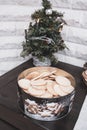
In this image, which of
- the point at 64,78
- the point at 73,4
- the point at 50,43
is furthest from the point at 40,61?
the point at 73,4

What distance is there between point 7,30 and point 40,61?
0.30 metres

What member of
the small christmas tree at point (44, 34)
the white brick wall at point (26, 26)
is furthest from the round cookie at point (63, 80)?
the white brick wall at point (26, 26)

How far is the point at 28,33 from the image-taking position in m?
0.87

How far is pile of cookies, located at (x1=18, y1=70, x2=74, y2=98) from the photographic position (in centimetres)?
59

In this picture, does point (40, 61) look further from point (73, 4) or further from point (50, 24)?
point (73, 4)

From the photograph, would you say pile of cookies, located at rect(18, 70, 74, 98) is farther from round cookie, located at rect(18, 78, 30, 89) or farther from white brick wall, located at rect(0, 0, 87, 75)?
white brick wall, located at rect(0, 0, 87, 75)

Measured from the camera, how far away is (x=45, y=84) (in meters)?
0.63

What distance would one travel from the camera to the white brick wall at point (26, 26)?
3.09ft

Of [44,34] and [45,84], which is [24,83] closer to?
[45,84]

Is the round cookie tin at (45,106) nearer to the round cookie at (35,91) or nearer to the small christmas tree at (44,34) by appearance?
the round cookie at (35,91)

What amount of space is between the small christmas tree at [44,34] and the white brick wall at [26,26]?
0.37ft

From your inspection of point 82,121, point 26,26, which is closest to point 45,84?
point 82,121

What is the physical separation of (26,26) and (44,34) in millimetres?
235

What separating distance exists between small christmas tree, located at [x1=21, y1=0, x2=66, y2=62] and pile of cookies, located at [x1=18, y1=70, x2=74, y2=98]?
0.19m
